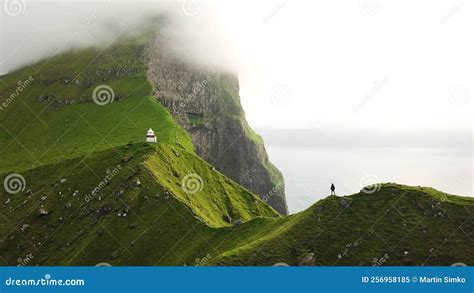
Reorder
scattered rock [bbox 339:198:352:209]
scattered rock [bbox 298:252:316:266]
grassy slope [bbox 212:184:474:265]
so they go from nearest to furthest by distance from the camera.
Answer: scattered rock [bbox 298:252:316:266] → grassy slope [bbox 212:184:474:265] → scattered rock [bbox 339:198:352:209]

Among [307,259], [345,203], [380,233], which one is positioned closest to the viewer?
[307,259]

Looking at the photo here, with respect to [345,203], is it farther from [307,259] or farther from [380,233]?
[307,259]

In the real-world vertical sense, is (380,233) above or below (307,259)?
above

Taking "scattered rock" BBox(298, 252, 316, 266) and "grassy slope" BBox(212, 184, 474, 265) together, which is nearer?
"scattered rock" BBox(298, 252, 316, 266)

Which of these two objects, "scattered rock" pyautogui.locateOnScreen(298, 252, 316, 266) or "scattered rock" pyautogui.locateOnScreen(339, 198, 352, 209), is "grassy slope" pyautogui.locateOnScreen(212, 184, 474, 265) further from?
"scattered rock" pyautogui.locateOnScreen(298, 252, 316, 266)

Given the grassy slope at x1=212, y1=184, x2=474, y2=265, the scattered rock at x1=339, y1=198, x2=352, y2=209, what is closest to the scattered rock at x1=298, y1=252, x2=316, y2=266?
the grassy slope at x1=212, y1=184, x2=474, y2=265

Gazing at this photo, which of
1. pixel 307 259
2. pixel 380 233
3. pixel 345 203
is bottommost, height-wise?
pixel 307 259

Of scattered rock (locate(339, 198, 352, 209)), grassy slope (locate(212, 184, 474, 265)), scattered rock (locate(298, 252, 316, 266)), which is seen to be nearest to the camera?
scattered rock (locate(298, 252, 316, 266))

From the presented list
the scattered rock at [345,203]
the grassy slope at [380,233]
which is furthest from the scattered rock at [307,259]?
the scattered rock at [345,203]

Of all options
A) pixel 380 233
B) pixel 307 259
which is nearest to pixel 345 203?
pixel 380 233

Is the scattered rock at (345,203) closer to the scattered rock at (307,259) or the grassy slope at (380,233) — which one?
the grassy slope at (380,233)
